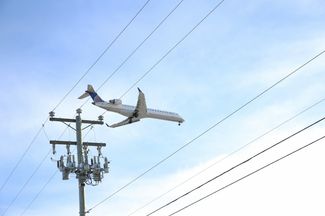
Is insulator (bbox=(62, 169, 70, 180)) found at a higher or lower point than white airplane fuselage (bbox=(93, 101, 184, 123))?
lower

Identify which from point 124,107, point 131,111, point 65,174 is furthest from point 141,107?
point 65,174

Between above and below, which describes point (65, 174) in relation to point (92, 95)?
below

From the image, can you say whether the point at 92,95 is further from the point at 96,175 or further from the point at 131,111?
the point at 96,175

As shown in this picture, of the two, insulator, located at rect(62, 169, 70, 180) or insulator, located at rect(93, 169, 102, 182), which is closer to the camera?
insulator, located at rect(62, 169, 70, 180)

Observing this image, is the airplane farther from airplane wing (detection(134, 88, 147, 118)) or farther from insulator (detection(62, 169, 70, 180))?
insulator (detection(62, 169, 70, 180))

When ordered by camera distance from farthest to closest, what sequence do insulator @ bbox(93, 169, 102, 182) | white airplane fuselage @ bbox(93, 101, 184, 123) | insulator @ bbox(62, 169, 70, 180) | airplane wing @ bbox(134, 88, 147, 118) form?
airplane wing @ bbox(134, 88, 147, 118) → white airplane fuselage @ bbox(93, 101, 184, 123) → insulator @ bbox(93, 169, 102, 182) → insulator @ bbox(62, 169, 70, 180)

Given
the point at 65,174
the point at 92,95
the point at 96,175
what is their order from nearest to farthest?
the point at 65,174
the point at 96,175
the point at 92,95

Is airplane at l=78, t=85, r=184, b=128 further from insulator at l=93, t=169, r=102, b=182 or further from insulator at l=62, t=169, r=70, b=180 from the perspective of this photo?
insulator at l=62, t=169, r=70, b=180

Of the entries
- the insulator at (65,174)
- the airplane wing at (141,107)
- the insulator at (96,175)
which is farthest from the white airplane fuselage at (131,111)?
the insulator at (65,174)

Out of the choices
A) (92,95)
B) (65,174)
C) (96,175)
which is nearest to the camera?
(65,174)

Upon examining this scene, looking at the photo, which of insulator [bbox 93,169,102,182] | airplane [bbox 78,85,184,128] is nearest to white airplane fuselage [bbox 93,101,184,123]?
airplane [bbox 78,85,184,128]

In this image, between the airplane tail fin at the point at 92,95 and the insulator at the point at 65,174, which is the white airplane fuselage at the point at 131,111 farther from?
the insulator at the point at 65,174

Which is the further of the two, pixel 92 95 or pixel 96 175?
pixel 92 95

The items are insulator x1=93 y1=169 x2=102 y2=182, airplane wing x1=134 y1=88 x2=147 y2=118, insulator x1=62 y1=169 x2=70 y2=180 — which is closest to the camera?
insulator x1=62 y1=169 x2=70 y2=180
